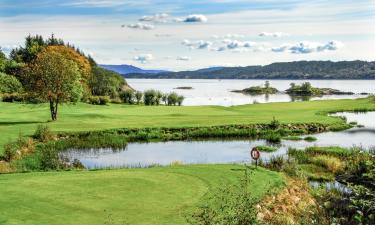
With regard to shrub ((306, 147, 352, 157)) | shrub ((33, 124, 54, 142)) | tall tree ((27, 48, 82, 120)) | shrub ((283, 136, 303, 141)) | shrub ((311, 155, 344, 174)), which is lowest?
shrub ((311, 155, 344, 174))

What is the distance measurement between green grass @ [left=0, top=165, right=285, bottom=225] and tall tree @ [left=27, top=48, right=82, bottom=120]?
33.6 meters

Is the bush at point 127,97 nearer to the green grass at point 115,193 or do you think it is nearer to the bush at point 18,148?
the bush at point 18,148

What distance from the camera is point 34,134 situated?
148ft

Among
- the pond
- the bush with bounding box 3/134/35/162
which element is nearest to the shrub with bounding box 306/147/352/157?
the pond

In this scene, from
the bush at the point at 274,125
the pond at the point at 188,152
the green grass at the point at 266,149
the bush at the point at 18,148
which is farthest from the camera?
the bush at the point at 274,125

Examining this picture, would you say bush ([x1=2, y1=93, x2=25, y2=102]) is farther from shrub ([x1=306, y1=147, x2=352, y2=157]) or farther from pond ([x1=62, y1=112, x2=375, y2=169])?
shrub ([x1=306, y1=147, x2=352, y2=157])

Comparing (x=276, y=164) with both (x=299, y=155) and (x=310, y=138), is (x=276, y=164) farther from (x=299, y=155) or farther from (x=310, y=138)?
(x=310, y=138)

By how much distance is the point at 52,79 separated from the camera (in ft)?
183

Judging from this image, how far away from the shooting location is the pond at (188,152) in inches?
1501

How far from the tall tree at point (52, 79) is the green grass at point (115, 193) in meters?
33.6

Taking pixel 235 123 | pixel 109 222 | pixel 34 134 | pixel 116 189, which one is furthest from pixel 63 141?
pixel 109 222

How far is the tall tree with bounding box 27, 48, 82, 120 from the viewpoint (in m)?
55.7

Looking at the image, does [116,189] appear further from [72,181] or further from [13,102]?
[13,102]

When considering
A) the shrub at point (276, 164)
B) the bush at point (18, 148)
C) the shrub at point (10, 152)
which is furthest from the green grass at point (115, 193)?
the bush at point (18, 148)
